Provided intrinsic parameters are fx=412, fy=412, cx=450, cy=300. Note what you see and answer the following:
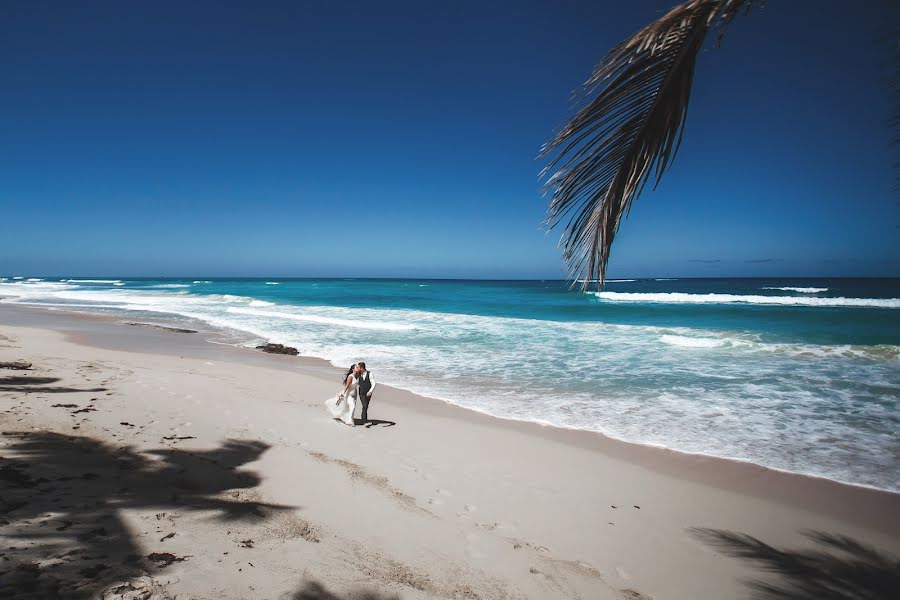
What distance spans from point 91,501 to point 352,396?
154 inches

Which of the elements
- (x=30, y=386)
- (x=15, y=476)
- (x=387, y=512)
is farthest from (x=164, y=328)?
(x=387, y=512)

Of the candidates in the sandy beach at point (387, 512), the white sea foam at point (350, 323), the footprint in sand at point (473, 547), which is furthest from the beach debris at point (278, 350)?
the footprint in sand at point (473, 547)

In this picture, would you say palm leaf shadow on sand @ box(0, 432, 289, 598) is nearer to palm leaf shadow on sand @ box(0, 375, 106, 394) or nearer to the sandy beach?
the sandy beach

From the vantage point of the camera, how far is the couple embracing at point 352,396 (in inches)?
275

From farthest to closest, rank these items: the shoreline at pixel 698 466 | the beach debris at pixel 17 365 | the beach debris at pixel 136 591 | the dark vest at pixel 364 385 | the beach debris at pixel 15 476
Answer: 1. the beach debris at pixel 17 365
2. the dark vest at pixel 364 385
3. the shoreline at pixel 698 466
4. the beach debris at pixel 15 476
5. the beach debris at pixel 136 591

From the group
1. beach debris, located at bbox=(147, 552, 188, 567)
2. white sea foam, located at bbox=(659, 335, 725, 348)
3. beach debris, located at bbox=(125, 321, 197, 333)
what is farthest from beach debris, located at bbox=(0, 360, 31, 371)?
white sea foam, located at bbox=(659, 335, 725, 348)

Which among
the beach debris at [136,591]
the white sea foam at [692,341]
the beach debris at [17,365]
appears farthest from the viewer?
the white sea foam at [692,341]

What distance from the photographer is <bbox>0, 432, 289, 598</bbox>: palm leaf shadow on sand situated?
2.32 meters

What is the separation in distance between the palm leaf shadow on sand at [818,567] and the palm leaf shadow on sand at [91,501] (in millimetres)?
4311

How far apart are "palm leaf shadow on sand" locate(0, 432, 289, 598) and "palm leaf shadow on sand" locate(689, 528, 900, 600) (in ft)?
14.1

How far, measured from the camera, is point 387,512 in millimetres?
4094

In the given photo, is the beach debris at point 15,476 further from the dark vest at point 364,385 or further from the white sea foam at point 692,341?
the white sea foam at point 692,341

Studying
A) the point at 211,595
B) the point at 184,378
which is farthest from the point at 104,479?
the point at 184,378

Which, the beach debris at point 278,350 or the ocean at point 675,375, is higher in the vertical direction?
the beach debris at point 278,350
